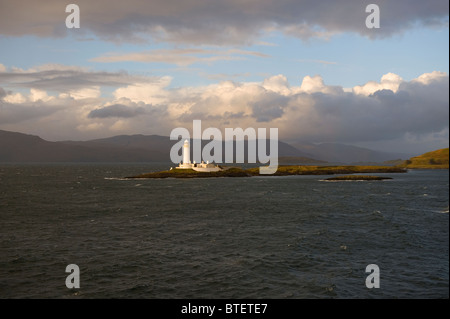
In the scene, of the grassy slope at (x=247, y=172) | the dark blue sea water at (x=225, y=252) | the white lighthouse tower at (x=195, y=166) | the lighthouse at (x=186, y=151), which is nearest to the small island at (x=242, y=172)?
the grassy slope at (x=247, y=172)

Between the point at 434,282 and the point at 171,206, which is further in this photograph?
the point at 171,206

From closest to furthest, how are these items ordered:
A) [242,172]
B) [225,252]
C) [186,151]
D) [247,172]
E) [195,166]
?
[225,252] → [186,151] → [242,172] → [195,166] → [247,172]

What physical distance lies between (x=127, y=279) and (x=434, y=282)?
21721 mm

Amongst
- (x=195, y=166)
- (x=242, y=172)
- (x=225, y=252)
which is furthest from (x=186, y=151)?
(x=225, y=252)

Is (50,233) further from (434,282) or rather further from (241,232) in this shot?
(434,282)

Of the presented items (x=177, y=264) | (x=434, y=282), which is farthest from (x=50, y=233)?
(x=434, y=282)

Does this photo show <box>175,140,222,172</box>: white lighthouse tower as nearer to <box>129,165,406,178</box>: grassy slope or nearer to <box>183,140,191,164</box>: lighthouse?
<box>183,140,191,164</box>: lighthouse

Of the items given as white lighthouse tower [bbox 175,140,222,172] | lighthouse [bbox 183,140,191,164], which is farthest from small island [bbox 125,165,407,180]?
lighthouse [bbox 183,140,191,164]

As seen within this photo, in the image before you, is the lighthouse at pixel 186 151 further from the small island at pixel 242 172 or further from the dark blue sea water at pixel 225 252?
the dark blue sea water at pixel 225 252

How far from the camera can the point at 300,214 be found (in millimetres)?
55406

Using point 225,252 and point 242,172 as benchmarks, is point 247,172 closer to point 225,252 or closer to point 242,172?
point 242,172

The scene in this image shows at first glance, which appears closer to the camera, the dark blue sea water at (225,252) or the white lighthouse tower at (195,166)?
the dark blue sea water at (225,252)
